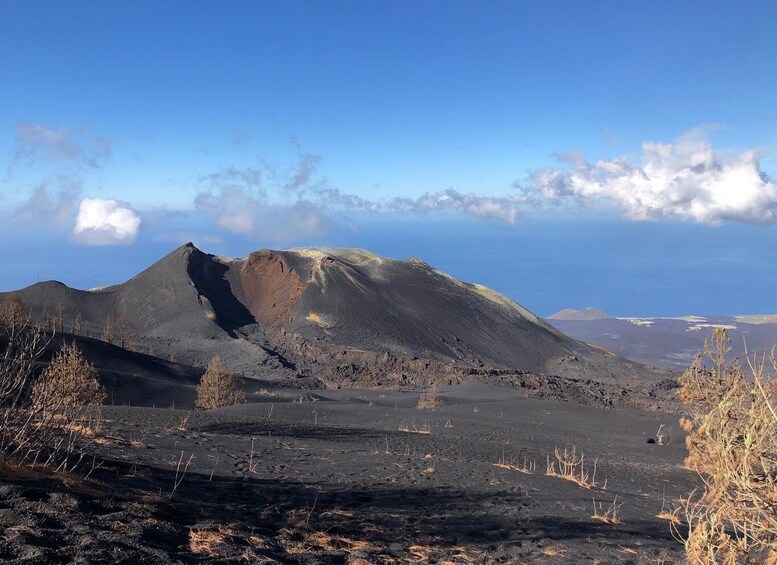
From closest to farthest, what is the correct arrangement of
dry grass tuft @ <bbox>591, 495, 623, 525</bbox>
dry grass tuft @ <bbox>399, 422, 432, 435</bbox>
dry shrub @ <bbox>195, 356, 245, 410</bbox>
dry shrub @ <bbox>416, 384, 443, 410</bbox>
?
dry grass tuft @ <bbox>591, 495, 623, 525</bbox> < dry grass tuft @ <bbox>399, 422, 432, 435</bbox> < dry shrub @ <bbox>195, 356, 245, 410</bbox> < dry shrub @ <bbox>416, 384, 443, 410</bbox>

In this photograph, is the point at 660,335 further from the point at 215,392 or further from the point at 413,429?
the point at 413,429

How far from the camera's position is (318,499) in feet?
22.2

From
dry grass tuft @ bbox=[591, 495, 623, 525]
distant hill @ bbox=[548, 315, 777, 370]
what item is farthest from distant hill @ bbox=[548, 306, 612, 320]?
dry grass tuft @ bbox=[591, 495, 623, 525]

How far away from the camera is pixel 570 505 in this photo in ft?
25.5

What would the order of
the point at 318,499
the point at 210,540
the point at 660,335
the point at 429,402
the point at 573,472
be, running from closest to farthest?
the point at 210,540, the point at 318,499, the point at 573,472, the point at 429,402, the point at 660,335

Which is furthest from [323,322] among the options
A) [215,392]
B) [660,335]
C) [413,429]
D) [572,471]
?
[660,335]

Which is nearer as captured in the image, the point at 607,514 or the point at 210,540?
the point at 210,540

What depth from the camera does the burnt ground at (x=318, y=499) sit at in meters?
4.30

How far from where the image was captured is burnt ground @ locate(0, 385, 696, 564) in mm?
4297

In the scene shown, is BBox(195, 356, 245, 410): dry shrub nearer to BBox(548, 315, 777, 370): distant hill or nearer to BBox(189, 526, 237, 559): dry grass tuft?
BBox(189, 526, 237, 559): dry grass tuft

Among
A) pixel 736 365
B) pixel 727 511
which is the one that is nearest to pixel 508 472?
pixel 736 365

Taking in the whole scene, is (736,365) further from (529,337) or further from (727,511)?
(529,337)

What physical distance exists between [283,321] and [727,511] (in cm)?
4251

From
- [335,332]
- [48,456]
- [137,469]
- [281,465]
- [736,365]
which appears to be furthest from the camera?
[335,332]
